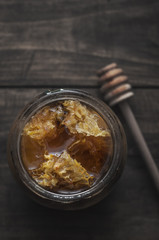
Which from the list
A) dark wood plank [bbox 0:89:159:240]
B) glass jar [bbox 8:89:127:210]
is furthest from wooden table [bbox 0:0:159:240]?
glass jar [bbox 8:89:127:210]

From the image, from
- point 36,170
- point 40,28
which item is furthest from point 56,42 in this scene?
point 36,170

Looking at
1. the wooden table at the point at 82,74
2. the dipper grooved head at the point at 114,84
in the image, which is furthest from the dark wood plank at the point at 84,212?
the dipper grooved head at the point at 114,84

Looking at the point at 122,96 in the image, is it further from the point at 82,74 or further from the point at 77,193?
the point at 77,193

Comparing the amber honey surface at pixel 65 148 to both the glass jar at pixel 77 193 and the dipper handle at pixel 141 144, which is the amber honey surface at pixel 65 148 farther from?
the dipper handle at pixel 141 144

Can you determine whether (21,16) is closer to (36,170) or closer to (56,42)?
(56,42)

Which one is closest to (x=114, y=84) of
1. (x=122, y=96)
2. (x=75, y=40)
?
(x=122, y=96)

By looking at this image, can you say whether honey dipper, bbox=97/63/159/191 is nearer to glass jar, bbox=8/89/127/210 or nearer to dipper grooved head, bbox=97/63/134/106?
dipper grooved head, bbox=97/63/134/106
